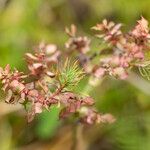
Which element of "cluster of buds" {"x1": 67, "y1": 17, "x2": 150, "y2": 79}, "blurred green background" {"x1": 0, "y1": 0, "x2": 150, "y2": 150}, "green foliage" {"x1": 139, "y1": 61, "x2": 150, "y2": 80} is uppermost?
"blurred green background" {"x1": 0, "y1": 0, "x2": 150, "y2": 150}

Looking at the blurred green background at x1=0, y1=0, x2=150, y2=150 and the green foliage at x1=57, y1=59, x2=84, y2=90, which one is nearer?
the green foliage at x1=57, y1=59, x2=84, y2=90

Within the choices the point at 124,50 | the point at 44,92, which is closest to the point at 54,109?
the point at 124,50

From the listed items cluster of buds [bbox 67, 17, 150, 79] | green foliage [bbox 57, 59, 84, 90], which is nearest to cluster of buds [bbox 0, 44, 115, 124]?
green foliage [bbox 57, 59, 84, 90]

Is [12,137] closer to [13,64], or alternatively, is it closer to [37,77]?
[13,64]

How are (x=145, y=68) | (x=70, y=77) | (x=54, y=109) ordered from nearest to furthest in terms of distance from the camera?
(x=70, y=77), (x=145, y=68), (x=54, y=109)

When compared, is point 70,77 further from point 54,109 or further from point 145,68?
point 54,109

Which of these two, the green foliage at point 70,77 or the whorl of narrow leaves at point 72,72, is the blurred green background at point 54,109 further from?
the green foliage at point 70,77

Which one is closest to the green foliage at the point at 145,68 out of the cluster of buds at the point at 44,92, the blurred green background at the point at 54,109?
the cluster of buds at the point at 44,92

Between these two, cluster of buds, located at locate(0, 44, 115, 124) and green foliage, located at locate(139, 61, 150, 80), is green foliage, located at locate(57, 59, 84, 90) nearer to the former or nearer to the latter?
cluster of buds, located at locate(0, 44, 115, 124)
